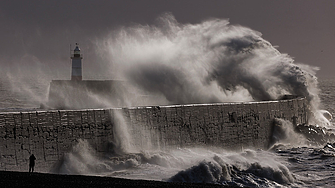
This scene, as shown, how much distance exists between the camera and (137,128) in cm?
1336

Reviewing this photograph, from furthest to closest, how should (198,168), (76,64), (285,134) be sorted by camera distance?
(76,64) → (285,134) → (198,168)

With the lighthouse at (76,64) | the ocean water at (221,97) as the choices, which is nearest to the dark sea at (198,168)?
the ocean water at (221,97)

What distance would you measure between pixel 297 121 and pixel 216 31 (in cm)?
663

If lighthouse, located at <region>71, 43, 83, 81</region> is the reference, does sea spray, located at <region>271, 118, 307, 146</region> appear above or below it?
below

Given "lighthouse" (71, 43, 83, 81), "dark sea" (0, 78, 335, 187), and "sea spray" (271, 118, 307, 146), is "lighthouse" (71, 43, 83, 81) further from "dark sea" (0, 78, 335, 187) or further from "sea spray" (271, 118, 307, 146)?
"dark sea" (0, 78, 335, 187)

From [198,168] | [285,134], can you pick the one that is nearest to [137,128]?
[198,168]

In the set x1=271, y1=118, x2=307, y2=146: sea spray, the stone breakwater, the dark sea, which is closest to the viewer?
the stone breakwater

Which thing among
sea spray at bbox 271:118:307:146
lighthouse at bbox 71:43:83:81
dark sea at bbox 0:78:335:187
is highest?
lighthouse at bbox 71:43:83:81

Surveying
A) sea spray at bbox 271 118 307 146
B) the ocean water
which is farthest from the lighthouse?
sea spray at bbox 271 118 307 146

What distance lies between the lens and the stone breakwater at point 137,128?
10.5 meters

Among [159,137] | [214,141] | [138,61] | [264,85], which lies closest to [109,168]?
[159,137]

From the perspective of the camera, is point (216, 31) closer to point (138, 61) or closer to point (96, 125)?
point (138, 61)

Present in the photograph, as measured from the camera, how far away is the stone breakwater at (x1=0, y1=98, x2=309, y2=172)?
10523 millimetres

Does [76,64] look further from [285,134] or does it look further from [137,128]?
[137,128]
